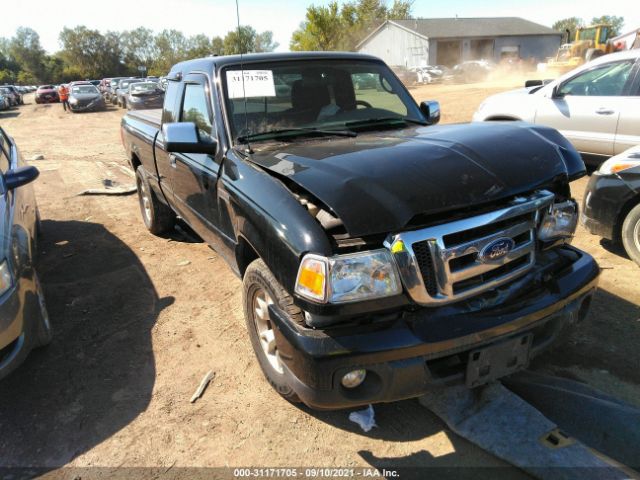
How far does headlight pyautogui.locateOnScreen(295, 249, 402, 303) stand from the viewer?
6.63ft

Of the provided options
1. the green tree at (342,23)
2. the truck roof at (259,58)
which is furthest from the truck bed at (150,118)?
the green tree at (342,23)

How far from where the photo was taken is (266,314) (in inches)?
106

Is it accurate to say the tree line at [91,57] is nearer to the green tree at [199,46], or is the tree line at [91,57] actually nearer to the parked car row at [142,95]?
the green tree at [199,46]

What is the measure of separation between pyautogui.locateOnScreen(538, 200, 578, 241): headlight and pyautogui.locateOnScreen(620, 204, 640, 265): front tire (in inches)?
77.7

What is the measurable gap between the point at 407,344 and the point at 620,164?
3.42 m

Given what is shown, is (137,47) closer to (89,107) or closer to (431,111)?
(89,107)

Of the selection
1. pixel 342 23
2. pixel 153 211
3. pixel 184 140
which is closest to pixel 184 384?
pixel 184 140

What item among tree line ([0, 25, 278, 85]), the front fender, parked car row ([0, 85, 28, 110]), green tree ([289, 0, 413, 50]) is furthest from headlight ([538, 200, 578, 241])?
tree line ([0, 25, 278, 85])

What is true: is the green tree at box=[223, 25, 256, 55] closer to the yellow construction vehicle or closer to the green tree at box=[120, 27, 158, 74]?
the yellow construction vehicle

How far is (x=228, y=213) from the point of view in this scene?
121 inches

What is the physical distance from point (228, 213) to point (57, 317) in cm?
199

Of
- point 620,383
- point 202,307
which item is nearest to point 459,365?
point 620,383

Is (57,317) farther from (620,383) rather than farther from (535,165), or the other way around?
(620,383)

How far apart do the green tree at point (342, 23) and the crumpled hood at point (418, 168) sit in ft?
140
